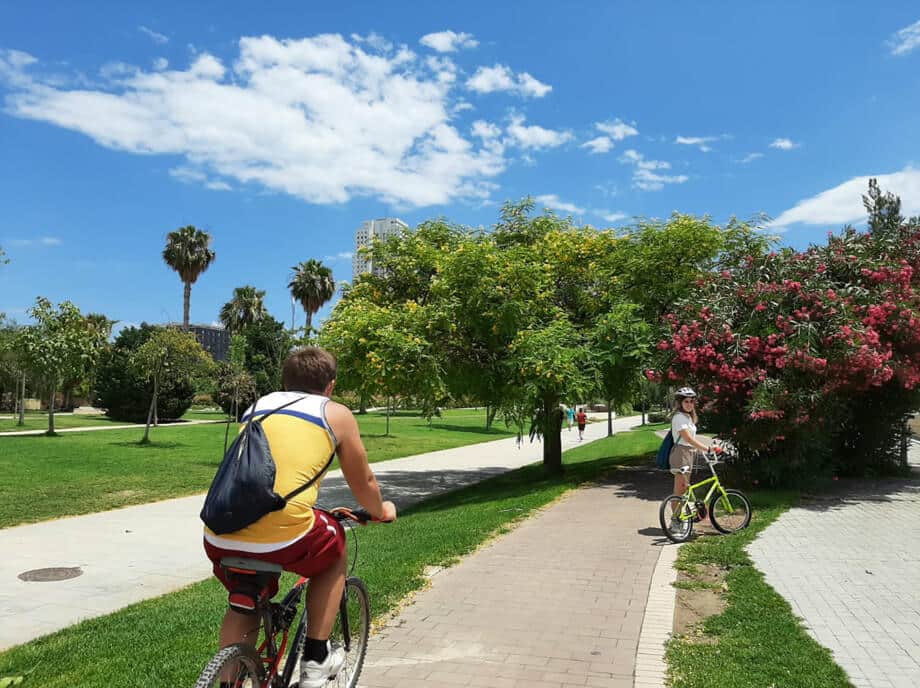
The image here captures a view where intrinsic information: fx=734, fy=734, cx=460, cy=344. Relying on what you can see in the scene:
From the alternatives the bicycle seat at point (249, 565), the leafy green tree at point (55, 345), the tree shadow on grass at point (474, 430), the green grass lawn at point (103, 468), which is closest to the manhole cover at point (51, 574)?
the green grass lawn at point (103, 468)

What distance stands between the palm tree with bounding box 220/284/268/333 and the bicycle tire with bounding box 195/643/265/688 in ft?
222

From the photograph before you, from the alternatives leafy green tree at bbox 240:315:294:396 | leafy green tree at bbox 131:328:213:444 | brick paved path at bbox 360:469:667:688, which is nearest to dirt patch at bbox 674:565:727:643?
brick paved path at bbox 360:469:667:688

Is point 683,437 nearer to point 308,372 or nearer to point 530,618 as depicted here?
point 530,618

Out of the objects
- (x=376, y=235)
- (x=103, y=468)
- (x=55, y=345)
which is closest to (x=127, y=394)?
(x=55, y=345)

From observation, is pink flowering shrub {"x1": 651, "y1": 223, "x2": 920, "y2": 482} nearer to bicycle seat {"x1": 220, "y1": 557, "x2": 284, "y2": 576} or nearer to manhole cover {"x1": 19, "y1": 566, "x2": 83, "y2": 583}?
manhole cover {"x1": 19, "y1": 566, "x2": 83, "y2": 583}

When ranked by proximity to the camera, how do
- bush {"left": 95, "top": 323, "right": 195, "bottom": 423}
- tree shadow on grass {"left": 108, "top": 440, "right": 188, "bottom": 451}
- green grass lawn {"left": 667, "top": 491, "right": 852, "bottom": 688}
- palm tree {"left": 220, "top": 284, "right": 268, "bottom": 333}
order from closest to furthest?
green grass lawn {"left": 667, "top": 491, "right": 852, "bottom": 688}, tree shadow on grass {"left": 108, "top": 440, "right": 188, "bottom": 451}, bush {"left": 95, "top": 323, "right": 195, "bottom": 423}, palm tree {"left": 220, "top": 284, "right": 268, "bottom": 333}

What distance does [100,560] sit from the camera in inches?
342

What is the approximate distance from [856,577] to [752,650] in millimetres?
2727

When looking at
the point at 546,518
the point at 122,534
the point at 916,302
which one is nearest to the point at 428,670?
the point at 546,518

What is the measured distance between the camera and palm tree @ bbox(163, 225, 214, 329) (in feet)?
191

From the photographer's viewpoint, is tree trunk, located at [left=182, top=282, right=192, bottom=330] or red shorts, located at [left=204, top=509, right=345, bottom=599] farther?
tree trunk, located at [left=182, top=282, right=192, bottom=330]

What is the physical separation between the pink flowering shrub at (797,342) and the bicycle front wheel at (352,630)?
8.58 meters

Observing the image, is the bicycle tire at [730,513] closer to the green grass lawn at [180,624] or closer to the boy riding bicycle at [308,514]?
the green grass lawn at [180,624]

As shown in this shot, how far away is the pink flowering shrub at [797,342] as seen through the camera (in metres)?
11.1
